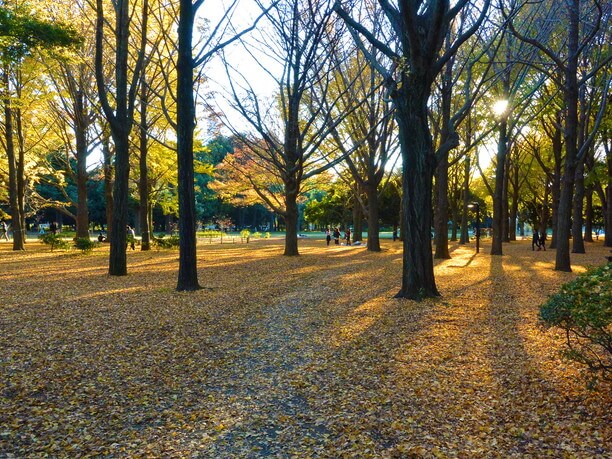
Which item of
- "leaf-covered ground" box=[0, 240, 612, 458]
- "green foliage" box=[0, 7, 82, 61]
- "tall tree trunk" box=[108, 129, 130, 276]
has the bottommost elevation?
"leaf-covered ground" box=[0, 240, 612, 458]

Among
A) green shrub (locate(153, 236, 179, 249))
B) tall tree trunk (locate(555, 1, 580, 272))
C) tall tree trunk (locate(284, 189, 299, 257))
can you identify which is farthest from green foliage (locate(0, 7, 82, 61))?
tall tree trunk (locate(555, 1, 580, 272))

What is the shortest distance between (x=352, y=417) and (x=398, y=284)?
24.8 feet

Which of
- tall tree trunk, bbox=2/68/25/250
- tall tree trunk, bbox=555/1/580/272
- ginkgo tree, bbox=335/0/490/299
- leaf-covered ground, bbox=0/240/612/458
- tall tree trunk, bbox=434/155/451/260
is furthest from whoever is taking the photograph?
tall tree trunk, bbox=2/68/25/250

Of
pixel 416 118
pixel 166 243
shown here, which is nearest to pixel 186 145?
pixel 416 118

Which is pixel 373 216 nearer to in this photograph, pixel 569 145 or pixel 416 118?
pixel 569 145

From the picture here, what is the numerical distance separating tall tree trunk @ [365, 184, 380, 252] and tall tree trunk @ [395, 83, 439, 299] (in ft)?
44.2

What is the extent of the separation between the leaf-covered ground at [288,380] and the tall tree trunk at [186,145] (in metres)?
1.24

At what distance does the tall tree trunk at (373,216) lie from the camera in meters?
22.7

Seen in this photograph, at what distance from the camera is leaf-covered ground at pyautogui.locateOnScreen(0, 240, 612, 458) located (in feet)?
11.6

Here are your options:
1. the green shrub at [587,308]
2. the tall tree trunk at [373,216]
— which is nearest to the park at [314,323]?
the green shrub at [587,308]

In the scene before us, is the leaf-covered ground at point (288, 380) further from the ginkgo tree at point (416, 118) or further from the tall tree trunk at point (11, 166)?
the tall tree trunk at point (11, 166)

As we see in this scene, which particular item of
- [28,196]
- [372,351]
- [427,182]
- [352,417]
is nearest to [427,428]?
[352,417]

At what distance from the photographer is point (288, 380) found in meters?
4.86

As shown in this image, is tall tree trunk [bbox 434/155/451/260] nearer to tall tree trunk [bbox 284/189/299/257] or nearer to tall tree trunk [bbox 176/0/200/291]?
tall tree trunk [bbox 284/189/299/257]
